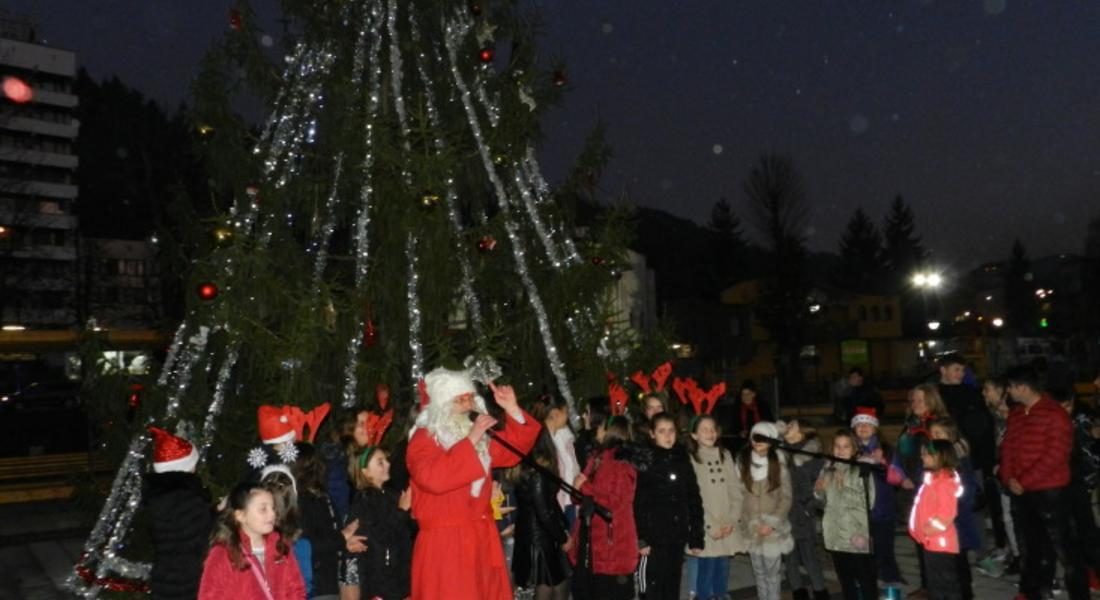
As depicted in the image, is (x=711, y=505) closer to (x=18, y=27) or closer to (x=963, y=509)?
(x=963, y=509)

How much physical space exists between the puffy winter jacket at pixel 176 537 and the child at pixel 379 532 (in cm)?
113

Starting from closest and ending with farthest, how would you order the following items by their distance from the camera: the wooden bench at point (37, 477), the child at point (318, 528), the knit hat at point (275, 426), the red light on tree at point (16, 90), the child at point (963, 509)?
1. the child at point (318, 528)
2. the knit hat at point (275, 426)
3. the child at point (963, 509)
4. the wooden bench at point (37, 477)
5. the red light on tree at point (16, 90)

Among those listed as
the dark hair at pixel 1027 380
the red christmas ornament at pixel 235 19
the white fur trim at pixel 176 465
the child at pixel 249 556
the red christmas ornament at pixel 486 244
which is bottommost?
the child at pixel 249 556

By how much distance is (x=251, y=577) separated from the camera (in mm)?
4844

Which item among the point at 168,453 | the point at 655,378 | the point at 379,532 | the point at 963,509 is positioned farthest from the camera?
the point at 655,378

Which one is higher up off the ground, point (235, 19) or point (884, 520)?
point (235, 19)

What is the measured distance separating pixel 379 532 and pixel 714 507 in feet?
9.44

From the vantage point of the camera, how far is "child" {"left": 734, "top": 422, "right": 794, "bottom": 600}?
7.82m

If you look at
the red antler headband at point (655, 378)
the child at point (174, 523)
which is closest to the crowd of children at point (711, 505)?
the child at point (174, 523)

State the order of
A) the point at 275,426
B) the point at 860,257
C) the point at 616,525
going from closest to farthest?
1. the point at 275,426
2. the point at 616,525
3. the point at 860,257

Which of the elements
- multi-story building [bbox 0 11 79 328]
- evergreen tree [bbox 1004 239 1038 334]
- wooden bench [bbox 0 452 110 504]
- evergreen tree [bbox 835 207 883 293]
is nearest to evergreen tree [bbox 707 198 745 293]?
evergreen tree [bbox 835 207 883 293]

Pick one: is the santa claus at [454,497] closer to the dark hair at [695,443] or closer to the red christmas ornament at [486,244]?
the dark hair at [695,443]

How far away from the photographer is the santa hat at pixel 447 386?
18.0ft

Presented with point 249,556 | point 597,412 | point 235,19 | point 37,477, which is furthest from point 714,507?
point 37,477
